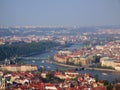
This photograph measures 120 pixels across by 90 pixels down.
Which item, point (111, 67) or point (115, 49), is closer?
point (111, 67)

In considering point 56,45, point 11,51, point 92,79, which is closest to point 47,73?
point 92,79

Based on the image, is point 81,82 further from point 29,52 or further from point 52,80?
point 29,52

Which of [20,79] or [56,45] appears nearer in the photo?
[20,79]

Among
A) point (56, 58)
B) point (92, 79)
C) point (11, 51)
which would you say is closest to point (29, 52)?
point (11, 51)

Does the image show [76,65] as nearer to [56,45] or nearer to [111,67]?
[111,67]

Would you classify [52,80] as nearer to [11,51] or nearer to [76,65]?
[76,65]

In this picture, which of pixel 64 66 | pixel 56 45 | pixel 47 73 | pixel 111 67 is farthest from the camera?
pixel 56 45

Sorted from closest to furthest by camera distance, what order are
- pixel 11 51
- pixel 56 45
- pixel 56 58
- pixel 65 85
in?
pixel 65 85
pixel 56 58
pixel 11 51
pixel 56 45

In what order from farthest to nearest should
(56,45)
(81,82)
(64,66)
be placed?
1. (56,45)
2. (64,66)
3. (81,82)

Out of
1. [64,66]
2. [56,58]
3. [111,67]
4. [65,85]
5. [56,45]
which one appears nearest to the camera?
[65,85]
